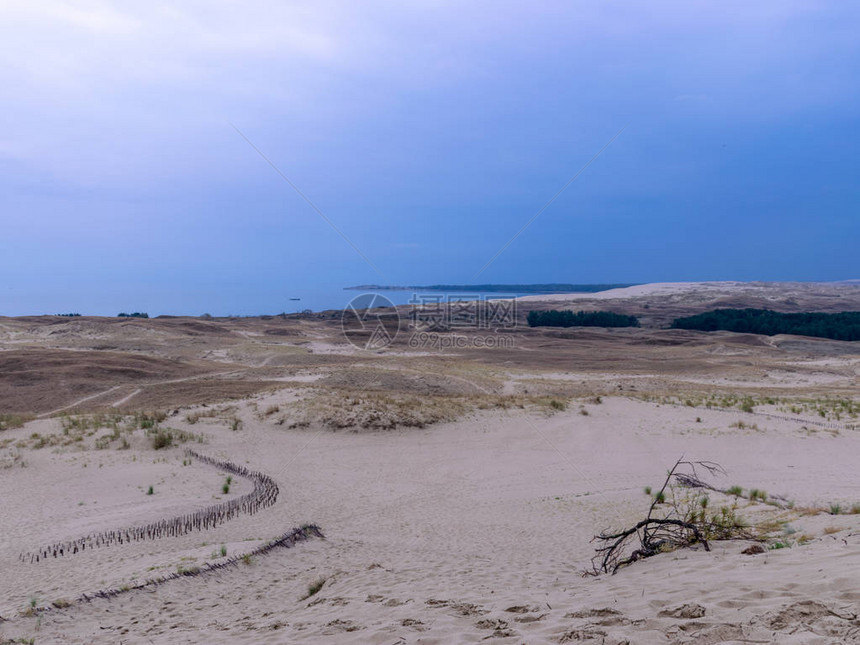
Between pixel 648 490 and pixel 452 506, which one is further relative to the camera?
pixel 452 506

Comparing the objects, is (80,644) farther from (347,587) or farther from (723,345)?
(723,345)

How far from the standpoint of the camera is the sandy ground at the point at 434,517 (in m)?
4.43

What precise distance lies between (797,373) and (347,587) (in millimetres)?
39709

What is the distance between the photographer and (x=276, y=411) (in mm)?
20297

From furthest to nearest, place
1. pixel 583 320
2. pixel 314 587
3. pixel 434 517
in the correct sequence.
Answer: pixel 583 320, pixel 434 517, pixel 314 587

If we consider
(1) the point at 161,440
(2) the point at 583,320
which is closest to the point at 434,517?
(1) the point at 161,440

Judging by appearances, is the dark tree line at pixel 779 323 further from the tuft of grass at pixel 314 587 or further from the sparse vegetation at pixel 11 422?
the sparse vegetation at pixel 11 422

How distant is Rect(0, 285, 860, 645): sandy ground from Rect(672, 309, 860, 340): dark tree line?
41462mm

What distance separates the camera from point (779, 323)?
2596 inches

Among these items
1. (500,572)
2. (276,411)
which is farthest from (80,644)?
(276,411)

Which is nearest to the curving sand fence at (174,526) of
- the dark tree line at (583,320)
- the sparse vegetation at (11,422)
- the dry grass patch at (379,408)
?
the dry grass patch at (379,408)

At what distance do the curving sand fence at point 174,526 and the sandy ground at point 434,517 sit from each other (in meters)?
0.24

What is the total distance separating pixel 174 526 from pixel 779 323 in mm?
75013

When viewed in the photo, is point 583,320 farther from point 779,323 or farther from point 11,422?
point 11,422
